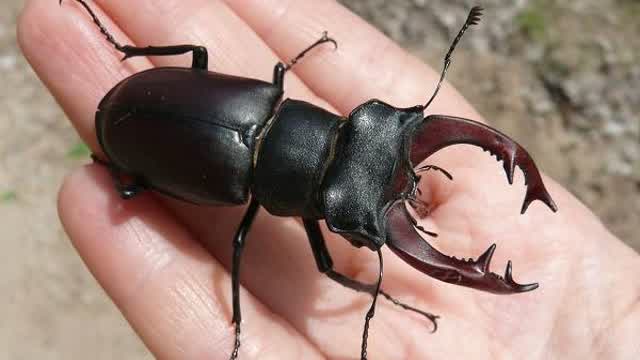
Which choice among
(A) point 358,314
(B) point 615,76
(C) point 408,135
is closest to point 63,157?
(A) point 358,314

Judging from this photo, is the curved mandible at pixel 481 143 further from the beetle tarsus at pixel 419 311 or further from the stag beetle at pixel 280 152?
the beetle tarsus at pixel 419 311

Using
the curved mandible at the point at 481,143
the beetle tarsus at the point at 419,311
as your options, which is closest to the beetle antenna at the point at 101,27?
the curved mandible at the point at 481,143

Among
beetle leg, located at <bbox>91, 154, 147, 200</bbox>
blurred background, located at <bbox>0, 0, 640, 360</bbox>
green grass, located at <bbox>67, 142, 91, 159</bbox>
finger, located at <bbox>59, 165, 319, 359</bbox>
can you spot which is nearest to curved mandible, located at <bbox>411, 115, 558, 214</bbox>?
finger, located at <bbox>59, 165, 319, 359</bbox>

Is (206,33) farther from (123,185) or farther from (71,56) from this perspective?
(123,185)

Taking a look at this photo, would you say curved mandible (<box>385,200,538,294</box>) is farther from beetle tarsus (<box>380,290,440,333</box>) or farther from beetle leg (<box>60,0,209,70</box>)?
beetle leg (<box>60,0,209,70</box>)

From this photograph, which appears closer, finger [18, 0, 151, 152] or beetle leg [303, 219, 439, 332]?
beetle leg [303, 219, 439, 332]

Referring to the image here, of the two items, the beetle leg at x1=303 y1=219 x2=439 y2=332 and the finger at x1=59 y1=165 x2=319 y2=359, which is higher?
the beetle leg at x1=303 y1=219 x2=439 y2=332

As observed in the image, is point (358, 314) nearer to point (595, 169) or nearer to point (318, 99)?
point (318, 99)
